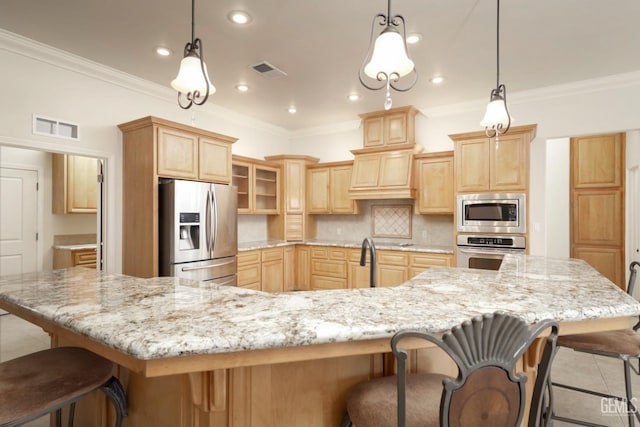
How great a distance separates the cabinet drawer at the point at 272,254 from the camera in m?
5.12

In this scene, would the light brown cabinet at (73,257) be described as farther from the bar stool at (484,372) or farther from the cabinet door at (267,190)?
the bar stool at (484,372)

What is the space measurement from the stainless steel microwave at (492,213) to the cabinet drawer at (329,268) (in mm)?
1846

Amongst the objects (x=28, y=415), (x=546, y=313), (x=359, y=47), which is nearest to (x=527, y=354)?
(x=546, y=313)

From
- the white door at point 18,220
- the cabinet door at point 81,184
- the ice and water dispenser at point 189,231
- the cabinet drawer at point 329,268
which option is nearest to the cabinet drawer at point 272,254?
the cabinet drawer at point 329,268

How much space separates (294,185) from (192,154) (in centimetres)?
222

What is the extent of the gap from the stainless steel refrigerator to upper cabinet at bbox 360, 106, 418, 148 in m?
2.33

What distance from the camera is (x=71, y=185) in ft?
17.5

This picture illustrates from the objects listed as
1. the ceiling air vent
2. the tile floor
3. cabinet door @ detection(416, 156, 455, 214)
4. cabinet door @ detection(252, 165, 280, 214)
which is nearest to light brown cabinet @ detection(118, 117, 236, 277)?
the ceiling air vent

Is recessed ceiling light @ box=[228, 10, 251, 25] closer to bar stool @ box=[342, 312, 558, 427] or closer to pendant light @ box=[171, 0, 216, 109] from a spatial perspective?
pendant light @ box=[171, 0, 216, 109]

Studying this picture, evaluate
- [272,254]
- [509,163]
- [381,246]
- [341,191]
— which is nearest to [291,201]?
[341,191]

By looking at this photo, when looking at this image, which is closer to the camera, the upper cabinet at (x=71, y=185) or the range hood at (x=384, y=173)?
the range hood at (x=384, y=173)

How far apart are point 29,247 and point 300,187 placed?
4293 mm

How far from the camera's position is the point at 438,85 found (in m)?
4.16

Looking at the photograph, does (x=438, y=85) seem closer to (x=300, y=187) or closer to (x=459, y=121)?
(x=459, y=121)
